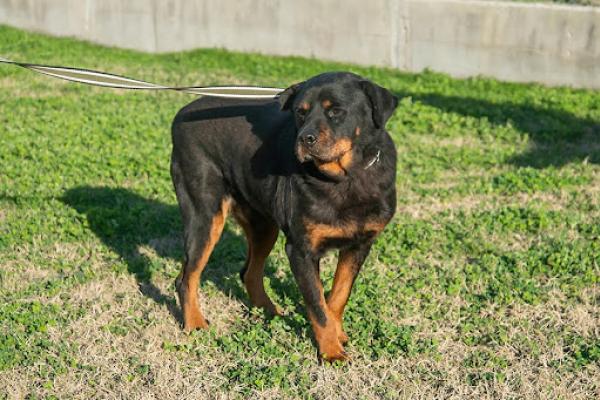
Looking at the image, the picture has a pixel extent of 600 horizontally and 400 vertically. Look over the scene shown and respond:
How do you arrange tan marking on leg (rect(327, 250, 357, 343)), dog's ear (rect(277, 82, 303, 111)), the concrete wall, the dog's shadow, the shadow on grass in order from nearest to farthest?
1. dog's ear (rect(277, 82, 303, 111))
2. tan marking on leg (rect(327, 250, 357, 343))
3. the dog's shadow
4. the shadow on grass
5. the concrete wall

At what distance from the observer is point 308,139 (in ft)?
17.6

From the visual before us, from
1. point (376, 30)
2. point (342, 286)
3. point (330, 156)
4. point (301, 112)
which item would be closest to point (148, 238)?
point (342, 286)

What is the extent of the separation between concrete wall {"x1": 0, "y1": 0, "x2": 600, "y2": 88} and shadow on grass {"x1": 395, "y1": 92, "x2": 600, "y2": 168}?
5.21 ft

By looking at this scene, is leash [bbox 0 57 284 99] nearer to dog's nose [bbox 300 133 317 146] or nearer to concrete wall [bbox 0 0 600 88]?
dog's nose [bbox 300 133 317 146]

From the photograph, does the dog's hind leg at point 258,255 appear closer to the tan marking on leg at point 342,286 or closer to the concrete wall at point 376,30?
the tan marking on leg at point 342,286

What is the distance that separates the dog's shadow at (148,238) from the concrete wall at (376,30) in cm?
718

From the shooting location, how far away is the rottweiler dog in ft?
18.3

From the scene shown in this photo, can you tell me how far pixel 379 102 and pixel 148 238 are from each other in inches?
125

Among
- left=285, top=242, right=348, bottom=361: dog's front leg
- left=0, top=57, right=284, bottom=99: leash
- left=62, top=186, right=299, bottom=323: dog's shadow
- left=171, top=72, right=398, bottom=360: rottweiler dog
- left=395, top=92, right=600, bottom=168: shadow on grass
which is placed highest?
left=0, top=57, right=284, bottom=99: leash

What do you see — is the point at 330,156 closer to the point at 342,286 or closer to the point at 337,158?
the point at 337,158

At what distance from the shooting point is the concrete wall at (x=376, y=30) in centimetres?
1378

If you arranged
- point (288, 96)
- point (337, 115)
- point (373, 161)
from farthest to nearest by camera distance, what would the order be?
point (288, 96)
point (373, 161)
point (337, 115)

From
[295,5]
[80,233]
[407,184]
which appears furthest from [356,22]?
[80,233]

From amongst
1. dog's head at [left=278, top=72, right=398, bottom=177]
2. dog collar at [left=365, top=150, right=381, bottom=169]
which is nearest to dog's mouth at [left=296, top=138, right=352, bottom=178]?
dog's head at [left=278, top=72, right=398, bottom=177]
